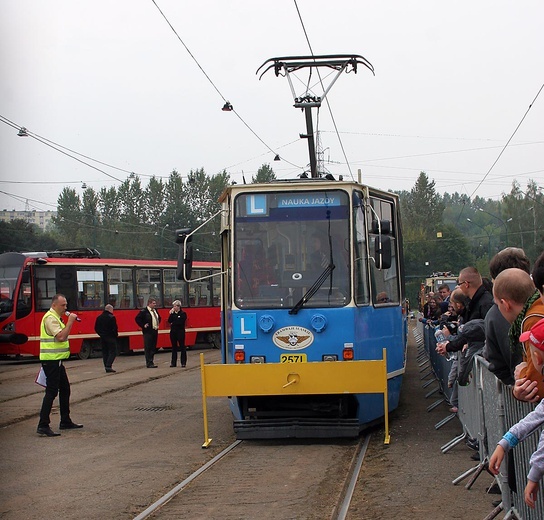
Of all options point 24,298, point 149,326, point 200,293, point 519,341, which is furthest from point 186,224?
point 519,341

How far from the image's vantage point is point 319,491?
26.4ft

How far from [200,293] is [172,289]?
142 cm

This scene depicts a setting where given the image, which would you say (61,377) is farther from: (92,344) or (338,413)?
(92,344)

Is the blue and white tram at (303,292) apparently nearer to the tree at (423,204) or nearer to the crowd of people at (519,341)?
the crowd of people at (519,341)

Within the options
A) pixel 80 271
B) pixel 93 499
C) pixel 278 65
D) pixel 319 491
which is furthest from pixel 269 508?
pixel 80 271

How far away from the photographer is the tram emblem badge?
10938 mm

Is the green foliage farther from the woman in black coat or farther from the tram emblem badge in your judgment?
the tram emblem badge

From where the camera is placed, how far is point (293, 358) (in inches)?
431

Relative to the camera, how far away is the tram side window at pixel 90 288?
30297 mm

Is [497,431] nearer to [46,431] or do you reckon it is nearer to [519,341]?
[519,341]

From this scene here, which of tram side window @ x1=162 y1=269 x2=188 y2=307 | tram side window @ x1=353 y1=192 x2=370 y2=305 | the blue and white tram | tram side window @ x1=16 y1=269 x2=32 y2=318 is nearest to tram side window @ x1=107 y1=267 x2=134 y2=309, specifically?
tram side window @ x1=162 y1=269 x2=188 y2=307

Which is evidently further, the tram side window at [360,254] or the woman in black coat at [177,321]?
the woman in black coat at [177,321]

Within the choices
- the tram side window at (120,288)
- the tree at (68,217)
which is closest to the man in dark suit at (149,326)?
the tram side window at (120,288)

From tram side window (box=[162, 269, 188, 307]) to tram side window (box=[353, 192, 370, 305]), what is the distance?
22.7 meters
